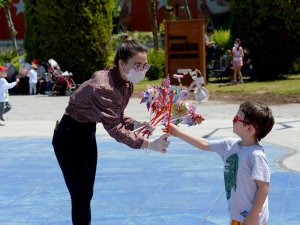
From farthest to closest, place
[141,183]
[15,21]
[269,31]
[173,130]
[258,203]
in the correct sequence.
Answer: [15,21]
[269,31]
[141,183]
[173,130]
[258,203]

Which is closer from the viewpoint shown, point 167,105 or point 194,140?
point 194,140

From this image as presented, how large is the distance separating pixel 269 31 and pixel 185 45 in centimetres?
Result: 389

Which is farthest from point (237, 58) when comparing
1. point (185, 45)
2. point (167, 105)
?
point (167, 105)

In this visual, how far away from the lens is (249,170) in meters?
4.54

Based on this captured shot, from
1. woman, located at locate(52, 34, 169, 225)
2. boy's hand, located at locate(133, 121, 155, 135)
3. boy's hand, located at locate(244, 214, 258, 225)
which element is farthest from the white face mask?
boy's hand, located at locate(244, 214, 258, 225)

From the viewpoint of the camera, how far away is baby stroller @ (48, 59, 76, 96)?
82.1 ft

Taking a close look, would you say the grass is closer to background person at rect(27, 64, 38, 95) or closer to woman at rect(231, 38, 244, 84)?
woman at rect(231, 38, 244, 84)

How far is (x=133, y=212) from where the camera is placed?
299 inches

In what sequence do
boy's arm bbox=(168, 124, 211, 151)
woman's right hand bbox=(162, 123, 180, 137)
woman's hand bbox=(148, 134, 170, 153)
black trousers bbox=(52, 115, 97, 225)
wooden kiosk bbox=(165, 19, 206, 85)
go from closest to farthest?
boy's arm bbox=(168, 124, 211, 151) → woman's right hand bbox=(162, 123, 180, 137) → woman's hand bbox=(148, 134, 170, 153) → black trousers bbox=(52, 115, 97, 225) → wooden kiosk bbox=(165, 19, 206, 85)

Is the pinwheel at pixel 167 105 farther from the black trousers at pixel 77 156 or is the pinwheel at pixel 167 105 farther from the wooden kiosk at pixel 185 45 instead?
the wooden kiosk at pixel 185 45

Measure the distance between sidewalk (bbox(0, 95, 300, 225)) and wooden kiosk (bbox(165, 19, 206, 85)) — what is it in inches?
431

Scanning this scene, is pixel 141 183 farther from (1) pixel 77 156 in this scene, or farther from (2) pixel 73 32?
(2) pixel 73 32

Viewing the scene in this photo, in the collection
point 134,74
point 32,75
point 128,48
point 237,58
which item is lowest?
point 32,75

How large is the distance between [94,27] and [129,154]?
1601 cm
